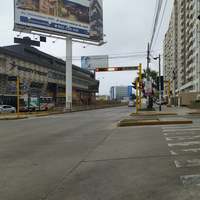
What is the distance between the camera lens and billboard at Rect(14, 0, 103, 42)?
5500cm

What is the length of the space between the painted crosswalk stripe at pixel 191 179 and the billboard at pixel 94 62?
74.5 m

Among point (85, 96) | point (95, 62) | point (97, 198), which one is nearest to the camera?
point (97, 198)

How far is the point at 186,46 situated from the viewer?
126 meters

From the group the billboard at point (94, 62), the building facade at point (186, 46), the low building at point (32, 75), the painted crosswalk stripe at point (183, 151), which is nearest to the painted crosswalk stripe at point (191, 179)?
the painted crosswalk stripe at point (183, 151)

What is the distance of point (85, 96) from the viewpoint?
119 meters

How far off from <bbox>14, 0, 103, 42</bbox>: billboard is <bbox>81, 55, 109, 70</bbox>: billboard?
13.3m

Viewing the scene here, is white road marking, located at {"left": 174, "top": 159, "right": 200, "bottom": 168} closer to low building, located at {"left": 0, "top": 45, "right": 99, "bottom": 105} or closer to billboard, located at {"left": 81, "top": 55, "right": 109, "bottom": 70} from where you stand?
low building, located at {"left": 0, "top": 45, "right": 99, "bottom": 105}

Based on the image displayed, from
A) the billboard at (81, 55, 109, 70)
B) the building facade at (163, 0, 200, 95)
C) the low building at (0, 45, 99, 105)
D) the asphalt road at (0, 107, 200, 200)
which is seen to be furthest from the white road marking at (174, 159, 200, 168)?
the building facade at (163, 0, 200, 95)

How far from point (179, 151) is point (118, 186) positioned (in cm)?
460

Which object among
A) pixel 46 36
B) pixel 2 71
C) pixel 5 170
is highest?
pixel 46 36

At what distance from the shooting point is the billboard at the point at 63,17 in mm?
55000

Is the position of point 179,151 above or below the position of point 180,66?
below

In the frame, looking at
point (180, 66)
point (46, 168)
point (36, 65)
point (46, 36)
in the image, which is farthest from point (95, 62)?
point (46, 168)

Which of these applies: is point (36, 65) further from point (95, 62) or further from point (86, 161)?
point (86, 161)
